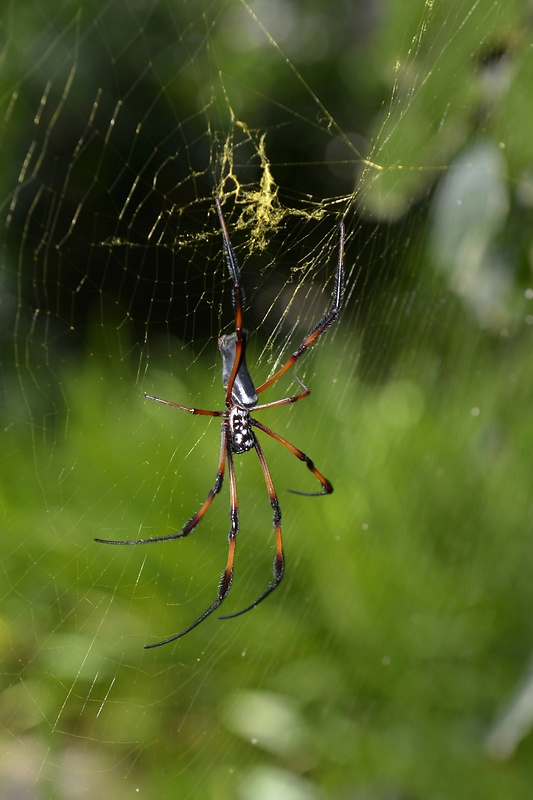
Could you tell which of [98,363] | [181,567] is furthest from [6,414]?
[181,567]

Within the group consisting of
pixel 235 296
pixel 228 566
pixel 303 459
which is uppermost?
pixel 235 296

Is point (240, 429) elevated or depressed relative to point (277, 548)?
elevated

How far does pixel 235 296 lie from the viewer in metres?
0.79

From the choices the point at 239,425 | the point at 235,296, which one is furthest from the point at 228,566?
the point at 235,296

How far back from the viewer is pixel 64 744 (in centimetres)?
110

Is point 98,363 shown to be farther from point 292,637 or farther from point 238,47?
point 238,47

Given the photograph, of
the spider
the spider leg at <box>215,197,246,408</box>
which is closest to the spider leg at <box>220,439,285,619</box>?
the spider

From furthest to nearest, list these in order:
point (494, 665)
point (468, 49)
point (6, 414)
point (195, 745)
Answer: point (6, 414) → point (494, 665) → point (195, 745) → point (468, 49)

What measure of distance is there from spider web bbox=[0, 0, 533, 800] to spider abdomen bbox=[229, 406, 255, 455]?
3.4 inches

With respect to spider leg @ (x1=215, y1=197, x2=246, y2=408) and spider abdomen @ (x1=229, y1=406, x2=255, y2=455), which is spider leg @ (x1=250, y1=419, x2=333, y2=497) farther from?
spider leg @ (x1=215, y1=197, x2=246, y2=408)

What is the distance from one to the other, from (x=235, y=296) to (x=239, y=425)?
0.24 metres

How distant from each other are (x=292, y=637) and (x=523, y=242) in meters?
0.74

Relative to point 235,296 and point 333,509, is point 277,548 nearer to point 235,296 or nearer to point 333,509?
point 333,509

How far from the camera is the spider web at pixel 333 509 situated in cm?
100
